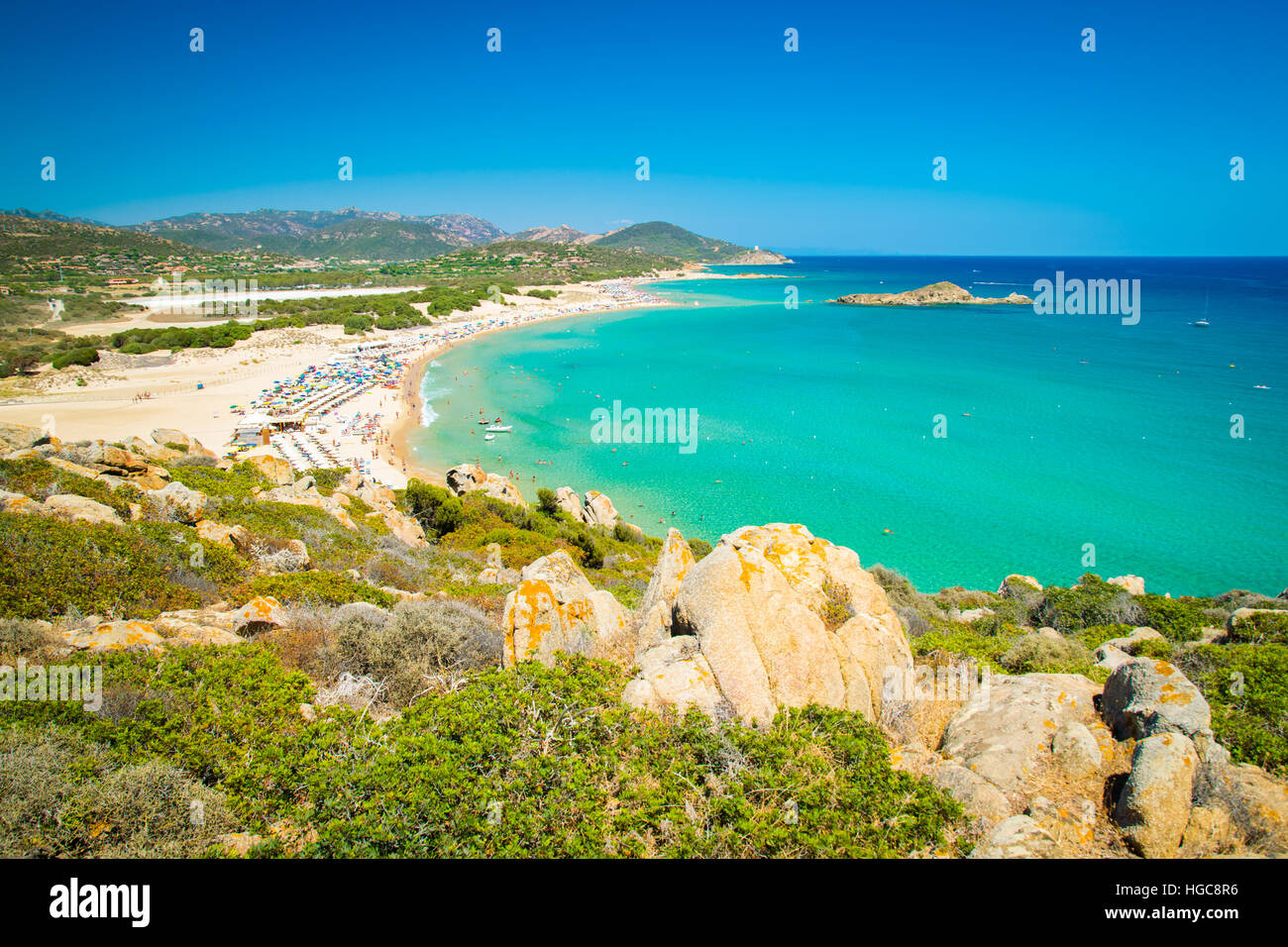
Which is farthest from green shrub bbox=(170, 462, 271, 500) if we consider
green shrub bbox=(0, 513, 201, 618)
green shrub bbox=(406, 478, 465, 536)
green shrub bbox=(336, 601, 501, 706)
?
green shrub bbox=(336, 601, 501, 706)

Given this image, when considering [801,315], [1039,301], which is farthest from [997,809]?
[1039,301]

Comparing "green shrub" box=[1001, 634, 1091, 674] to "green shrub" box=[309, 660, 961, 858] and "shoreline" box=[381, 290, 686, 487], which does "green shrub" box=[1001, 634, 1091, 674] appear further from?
"shoreline" box=[381, 290, 686, 487]

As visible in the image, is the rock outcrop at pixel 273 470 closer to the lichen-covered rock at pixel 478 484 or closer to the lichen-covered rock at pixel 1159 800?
the lichen-covered rock at pixel 478 484

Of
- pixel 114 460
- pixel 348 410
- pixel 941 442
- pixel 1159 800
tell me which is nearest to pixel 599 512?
pixel 114 460

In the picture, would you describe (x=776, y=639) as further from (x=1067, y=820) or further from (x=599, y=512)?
(x=599, y=512)

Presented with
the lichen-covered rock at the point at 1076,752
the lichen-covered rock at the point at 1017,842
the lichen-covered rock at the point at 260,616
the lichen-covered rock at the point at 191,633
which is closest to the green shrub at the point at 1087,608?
the lichen-covered rock at the point at 1076,752
